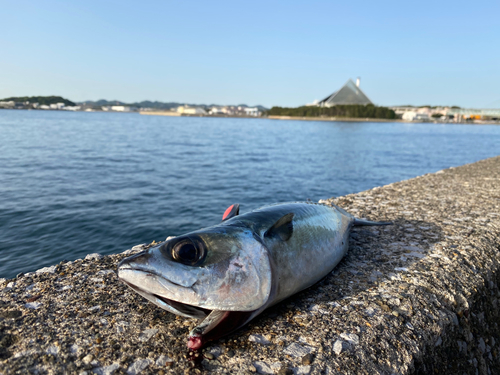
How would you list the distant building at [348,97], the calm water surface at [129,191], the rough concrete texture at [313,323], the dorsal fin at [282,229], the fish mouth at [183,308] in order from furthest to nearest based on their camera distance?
1. the distant building at [348,97]
2. the calm water surface at [129,191]
3. the dorsal fin at [282,229]
4. the fish mouth at [183,308]
5. the rough concrete texture at [313,323]

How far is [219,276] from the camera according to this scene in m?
2.25

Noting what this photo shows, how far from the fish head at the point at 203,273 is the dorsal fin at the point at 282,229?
10.3 inches

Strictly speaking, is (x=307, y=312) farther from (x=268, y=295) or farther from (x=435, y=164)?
(x=435, y=164)

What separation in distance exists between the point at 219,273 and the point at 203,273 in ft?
0.36

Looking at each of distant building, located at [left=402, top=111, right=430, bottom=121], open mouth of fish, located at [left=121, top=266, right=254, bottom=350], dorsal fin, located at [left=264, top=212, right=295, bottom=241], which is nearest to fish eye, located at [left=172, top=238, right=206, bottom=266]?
open mouth of fish, located at [left=121, top=266, right=254, bottom=350]

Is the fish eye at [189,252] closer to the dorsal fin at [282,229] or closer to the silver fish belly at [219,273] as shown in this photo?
the silver fish belly at [219,273]

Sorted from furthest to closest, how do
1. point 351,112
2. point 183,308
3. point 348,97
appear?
point 348,97, point 351,112, point 183,308

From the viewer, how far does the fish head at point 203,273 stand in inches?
86.3

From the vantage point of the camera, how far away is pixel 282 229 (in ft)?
8.96

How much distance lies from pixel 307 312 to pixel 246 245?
2.81 ft

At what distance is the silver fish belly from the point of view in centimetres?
220

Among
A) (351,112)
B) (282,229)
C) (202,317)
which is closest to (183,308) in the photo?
(202,317)

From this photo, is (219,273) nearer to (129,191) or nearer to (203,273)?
(203,273)

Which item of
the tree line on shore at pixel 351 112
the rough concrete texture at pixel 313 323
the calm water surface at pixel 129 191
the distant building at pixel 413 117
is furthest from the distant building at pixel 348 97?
the rough concrete texture at pixel 313 323
